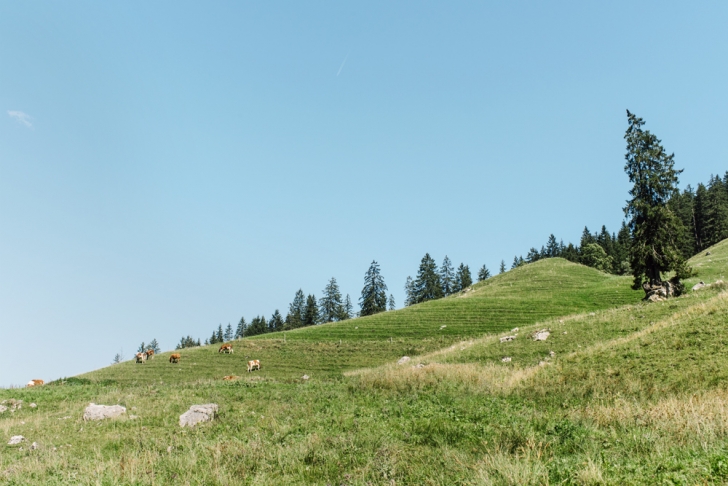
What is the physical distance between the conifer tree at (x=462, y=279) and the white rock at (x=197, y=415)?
440 ft

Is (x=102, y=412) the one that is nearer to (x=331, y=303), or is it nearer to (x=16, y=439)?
(x=16, y=439)

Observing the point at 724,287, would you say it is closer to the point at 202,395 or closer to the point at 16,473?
the point at 202,395

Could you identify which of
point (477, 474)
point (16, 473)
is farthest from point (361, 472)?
point (16, 473)

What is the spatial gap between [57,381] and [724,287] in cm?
5799

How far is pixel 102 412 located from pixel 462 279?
141003mm

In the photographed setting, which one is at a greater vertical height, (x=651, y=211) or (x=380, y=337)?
(x=651, y=211)

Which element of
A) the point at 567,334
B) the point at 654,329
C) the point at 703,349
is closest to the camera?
the point at 703,349

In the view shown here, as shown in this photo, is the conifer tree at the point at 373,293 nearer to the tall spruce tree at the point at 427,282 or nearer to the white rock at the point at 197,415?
the tall spruce tree at the point at 427,282

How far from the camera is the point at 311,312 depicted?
133 metres

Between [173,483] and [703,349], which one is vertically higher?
[173,483]

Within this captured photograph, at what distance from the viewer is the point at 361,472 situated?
7707mm

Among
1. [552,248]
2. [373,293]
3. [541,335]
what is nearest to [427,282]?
[373,293]

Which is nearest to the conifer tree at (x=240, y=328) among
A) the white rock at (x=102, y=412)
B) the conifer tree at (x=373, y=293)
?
the conifer tree at (x=373, y=293)

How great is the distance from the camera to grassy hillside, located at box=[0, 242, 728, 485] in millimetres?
7133
